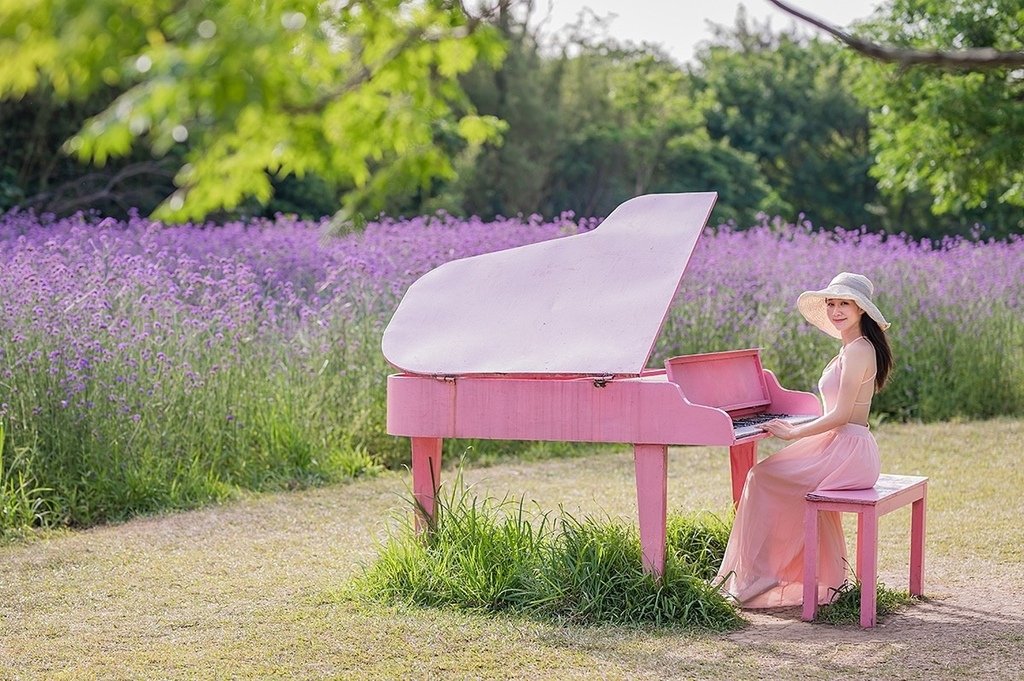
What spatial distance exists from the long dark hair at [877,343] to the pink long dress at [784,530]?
12 cm

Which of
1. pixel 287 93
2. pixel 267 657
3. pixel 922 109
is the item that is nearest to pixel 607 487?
pixel 267 657

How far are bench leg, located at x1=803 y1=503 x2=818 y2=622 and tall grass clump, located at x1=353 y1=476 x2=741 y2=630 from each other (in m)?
0.30

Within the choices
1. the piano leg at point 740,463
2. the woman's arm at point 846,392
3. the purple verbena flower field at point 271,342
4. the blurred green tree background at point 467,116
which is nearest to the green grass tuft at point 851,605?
the woman's arm at point 846,392

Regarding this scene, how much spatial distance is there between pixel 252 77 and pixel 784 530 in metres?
3.78

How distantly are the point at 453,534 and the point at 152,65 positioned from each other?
3.65 meters

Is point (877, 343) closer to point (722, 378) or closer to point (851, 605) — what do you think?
point (722, 378)

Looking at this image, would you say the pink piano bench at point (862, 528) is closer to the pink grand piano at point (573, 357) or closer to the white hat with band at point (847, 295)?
the pink grand piano at point (573, 357)

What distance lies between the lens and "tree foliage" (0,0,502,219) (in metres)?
2.30

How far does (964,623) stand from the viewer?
5.30 meters

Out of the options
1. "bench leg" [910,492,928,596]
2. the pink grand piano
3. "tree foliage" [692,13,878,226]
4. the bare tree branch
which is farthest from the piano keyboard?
"tree foliage" [692,13,878,226]

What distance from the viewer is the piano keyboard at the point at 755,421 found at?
17.2 feet

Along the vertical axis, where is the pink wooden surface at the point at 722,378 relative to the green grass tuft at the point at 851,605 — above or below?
above

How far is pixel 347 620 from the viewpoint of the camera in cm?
525

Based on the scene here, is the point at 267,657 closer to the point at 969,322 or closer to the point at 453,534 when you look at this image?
the point at 453,534
